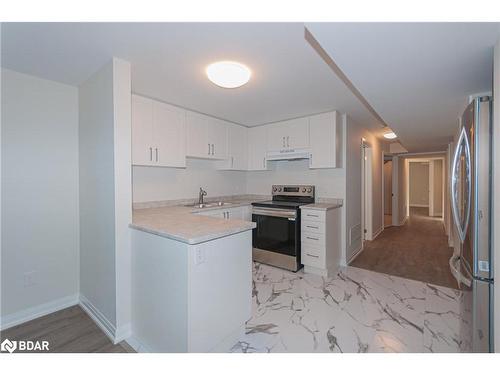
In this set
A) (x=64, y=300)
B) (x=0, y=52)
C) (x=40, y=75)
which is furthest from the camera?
(x=64, y=300)

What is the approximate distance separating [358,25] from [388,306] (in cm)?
248

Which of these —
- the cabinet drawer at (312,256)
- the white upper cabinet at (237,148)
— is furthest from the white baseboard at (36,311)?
the cabinet drawer at (312,256)

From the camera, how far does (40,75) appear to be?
209cm

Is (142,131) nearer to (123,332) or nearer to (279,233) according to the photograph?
(123,332)

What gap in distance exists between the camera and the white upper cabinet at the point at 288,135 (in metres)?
3.40

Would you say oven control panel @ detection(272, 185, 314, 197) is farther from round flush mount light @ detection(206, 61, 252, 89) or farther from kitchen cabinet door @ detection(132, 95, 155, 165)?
round flush mount light @ detection(206, 61, 252, 89)

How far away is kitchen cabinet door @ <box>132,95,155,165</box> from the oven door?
170cm

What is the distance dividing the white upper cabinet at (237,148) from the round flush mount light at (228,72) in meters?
1.78

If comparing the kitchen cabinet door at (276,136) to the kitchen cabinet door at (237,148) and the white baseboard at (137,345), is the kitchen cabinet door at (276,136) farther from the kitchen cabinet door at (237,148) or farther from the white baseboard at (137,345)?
the white baseboard at (137,345)

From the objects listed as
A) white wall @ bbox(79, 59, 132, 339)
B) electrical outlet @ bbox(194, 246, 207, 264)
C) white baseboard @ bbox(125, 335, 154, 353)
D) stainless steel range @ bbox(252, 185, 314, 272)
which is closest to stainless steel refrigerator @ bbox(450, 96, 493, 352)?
electrical outlet @ bbox(194, 246, 207, 264)

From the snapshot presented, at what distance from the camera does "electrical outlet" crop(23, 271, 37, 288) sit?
6.88 ft
